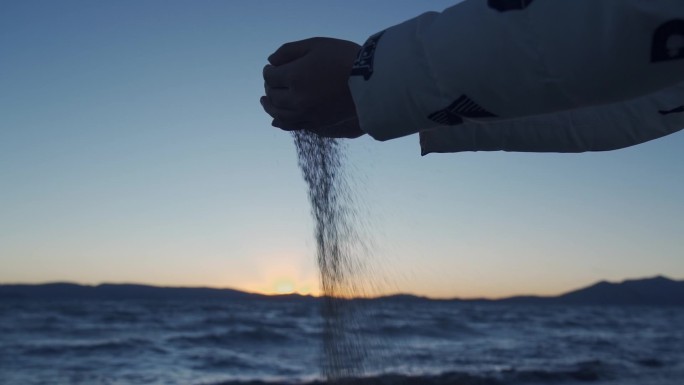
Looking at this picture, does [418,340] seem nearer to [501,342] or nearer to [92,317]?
[501,342]

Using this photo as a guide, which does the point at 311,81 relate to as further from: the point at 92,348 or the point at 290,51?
the point at 92,348

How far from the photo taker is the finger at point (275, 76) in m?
1.20

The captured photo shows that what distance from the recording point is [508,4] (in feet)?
2.81

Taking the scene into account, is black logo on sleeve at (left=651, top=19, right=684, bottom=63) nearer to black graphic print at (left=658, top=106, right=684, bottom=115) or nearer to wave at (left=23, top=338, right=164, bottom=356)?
black graphic print at (left=658, top=106, right=684, bottom=115)

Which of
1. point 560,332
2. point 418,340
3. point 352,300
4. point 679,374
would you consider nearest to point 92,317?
point 418,340

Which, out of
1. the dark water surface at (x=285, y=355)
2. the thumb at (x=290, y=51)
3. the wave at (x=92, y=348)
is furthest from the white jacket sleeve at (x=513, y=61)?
the wave at (x=92, y=348)

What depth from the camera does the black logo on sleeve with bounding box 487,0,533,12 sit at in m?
0.85

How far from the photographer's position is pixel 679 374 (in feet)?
40.6

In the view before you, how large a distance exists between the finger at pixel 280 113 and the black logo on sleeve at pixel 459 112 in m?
0.32

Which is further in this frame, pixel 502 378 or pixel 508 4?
pixel 502 378

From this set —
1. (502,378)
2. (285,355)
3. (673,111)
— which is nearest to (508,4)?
(673,111)

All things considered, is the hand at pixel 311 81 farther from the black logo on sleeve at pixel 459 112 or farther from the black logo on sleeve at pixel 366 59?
the black logo on sleeve at pixel 459 112

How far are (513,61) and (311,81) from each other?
439mm

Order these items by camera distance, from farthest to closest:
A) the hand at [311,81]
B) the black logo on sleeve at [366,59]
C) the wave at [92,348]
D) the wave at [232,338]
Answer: the wave at [232,338]
the wave at [92,348]
the hand at [311,81]
the black logo on sleeve at [366,59]
